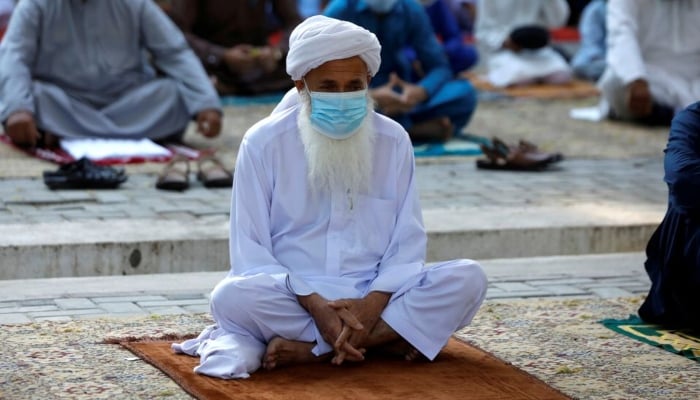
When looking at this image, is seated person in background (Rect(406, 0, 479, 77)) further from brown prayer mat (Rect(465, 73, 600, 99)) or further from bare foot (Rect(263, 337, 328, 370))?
bare foot (Rect(263, 337, 328, 370))

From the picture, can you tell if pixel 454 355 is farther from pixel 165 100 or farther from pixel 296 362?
pixel 165 100

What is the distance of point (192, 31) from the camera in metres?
11.7

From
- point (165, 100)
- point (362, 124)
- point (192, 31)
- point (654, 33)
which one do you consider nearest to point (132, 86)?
point (165, 100)

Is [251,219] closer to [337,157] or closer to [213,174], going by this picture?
[337,157]

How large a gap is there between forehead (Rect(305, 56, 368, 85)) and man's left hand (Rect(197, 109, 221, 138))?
4.60 m

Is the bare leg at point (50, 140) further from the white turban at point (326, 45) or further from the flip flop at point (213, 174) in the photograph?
the white turban at point (326, 45)

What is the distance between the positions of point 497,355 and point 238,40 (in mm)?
7525

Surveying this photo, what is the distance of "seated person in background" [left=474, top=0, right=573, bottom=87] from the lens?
1339 cm

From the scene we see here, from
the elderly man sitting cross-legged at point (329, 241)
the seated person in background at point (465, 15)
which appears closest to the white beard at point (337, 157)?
the elderly man sitting cross-legged at point (329, 241)

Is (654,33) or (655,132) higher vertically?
(654,33)

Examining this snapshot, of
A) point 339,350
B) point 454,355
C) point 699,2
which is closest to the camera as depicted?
point 339,350

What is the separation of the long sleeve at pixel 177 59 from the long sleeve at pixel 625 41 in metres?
3.05

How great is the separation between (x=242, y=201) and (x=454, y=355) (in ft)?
2.92

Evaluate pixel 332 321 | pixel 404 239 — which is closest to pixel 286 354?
pixel 332 321
